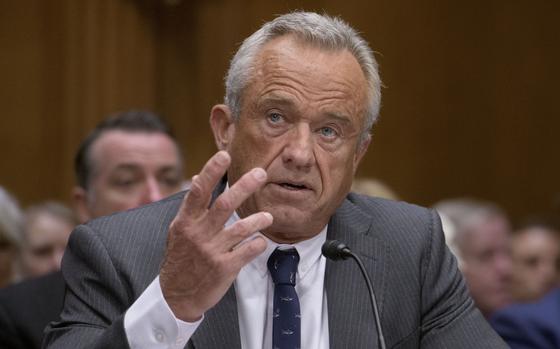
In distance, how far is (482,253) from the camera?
5.88 m

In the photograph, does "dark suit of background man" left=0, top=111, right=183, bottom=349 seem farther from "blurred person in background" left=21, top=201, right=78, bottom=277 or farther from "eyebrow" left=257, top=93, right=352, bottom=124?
"eyebrow" left=257, top=93, right=352, bottom=124

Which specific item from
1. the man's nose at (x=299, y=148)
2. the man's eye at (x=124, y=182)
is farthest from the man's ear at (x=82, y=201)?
the man's nose at (x=299, y=148)

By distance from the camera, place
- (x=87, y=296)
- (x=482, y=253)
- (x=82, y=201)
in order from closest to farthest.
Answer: (x=87, y=296) → (x=82, y=201) → (x=482, y=253)

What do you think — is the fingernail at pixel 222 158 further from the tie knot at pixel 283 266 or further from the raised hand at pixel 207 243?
the tie knot at pixel 283 266

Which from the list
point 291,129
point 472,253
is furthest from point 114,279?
point 472,253

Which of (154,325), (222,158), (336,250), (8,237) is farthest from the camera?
(8,237)

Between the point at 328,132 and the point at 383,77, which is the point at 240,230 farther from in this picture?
the point at 383,77

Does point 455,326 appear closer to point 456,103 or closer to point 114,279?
point 114,279

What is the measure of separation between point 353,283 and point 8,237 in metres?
2.61

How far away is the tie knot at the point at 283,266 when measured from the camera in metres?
2.82

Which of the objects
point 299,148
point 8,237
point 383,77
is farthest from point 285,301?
point 383,77

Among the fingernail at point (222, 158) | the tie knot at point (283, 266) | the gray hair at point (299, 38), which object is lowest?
the tie knot at point (283, 266)

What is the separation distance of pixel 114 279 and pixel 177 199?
1.12 ft

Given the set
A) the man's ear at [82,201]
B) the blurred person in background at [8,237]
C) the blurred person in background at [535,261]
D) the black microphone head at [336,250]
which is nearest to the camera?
the black microphone head at [336,250]
